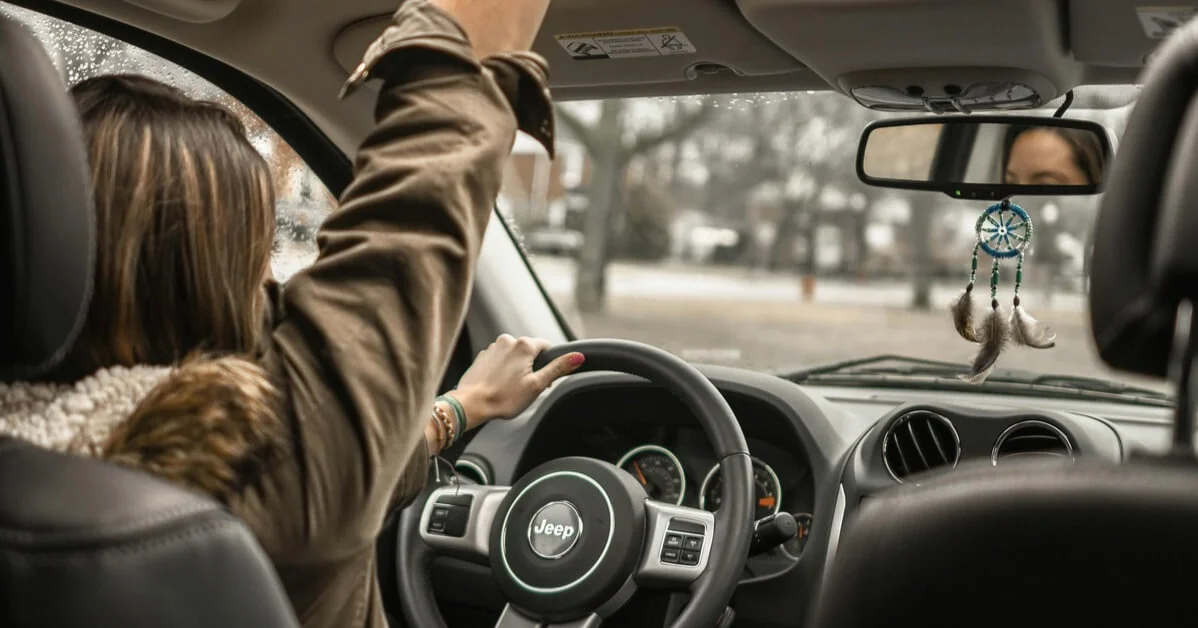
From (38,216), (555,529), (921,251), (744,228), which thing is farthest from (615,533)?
(744,228)

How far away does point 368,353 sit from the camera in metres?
1.33

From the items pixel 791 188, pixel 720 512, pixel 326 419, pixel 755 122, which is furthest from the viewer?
pixel 791 188

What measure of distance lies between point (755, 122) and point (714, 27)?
6521 mm

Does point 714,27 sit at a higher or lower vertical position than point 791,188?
higher

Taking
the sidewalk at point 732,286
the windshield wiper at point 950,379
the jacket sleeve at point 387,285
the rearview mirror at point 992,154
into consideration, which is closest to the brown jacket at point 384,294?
the jacket sleeve at point 387,285

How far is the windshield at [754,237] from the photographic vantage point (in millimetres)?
3180

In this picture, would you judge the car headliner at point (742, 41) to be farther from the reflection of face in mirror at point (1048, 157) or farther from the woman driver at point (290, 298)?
the woman driver at point (290, 298)

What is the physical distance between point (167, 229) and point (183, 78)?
1.79 m

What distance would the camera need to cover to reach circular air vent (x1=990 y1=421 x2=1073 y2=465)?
103 inches

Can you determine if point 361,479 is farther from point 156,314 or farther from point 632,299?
point 632,299

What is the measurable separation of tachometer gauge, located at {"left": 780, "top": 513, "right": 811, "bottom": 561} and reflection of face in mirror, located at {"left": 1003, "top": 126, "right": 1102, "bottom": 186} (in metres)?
0.87

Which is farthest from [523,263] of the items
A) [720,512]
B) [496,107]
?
[496,107]

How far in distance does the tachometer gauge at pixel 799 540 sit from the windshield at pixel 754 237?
0.42 metres

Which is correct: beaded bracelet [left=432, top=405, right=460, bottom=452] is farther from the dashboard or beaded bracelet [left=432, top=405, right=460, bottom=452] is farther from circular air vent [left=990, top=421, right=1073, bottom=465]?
circular air vent [left=990, top=421, right=1073, bottom=465]
